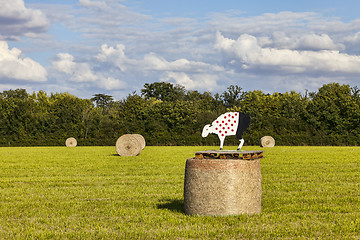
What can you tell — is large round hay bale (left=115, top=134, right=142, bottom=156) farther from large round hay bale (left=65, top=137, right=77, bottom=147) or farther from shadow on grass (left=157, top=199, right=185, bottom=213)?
large round hay bale (left=65, top=137, right=77, bottom=147)

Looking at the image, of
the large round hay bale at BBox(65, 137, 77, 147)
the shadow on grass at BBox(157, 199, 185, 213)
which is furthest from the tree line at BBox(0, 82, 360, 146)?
the shadow on grass at BBox(157, 199, 185, 213)

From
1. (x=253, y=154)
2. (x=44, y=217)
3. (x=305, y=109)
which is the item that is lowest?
(x=44, y=217)

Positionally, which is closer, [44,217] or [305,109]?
[44,217]

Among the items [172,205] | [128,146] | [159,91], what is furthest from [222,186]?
[159,91]

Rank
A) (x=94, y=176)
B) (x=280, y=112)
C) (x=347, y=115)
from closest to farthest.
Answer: (x=94, y=176) < (x=347, y=115) < (x=280, y=112)

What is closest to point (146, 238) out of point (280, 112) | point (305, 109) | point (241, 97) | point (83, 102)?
point (305, 109)

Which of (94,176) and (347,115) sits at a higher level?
A: (347,115)

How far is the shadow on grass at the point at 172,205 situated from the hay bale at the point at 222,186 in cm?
112

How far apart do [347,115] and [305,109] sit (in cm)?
561

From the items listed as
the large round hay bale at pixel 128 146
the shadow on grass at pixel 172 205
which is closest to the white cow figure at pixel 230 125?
the shadow on grass at pixel 172 205

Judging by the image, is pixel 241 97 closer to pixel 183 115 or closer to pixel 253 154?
pixel 183 115

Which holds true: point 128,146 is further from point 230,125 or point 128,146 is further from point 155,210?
point 155,210

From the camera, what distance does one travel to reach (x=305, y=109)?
200ft

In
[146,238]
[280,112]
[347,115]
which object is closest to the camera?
[146,238]
